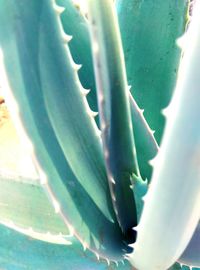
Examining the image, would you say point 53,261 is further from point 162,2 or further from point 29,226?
point 162,2

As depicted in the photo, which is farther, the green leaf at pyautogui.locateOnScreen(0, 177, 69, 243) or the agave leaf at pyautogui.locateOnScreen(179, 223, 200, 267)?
the green leaf at pyautogui.locateOnScreen(0, 177, 69, 243)

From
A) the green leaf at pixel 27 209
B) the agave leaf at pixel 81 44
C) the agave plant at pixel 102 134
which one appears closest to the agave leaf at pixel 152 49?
the agave plant at pixel 102 134

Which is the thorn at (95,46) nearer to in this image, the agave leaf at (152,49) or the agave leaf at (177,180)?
the agave leaf at (177,180)

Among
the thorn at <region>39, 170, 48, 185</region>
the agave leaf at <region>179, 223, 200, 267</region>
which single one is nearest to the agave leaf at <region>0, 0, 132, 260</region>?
the thorn at <region>39, 170, 48, 185</region>

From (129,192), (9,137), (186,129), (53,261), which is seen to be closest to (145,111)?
(129,192)

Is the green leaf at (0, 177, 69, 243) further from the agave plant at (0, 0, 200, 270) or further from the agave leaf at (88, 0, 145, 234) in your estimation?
the agave leaf at (88, 0, 145, 234)

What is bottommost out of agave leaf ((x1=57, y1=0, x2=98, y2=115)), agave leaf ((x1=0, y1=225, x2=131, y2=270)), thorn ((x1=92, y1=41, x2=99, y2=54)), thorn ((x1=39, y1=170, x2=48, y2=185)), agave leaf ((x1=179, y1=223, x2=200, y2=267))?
agave leaf ((x1=0, y1=225, x2=131, y2=270))

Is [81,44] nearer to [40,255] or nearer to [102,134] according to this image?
[102,134]
